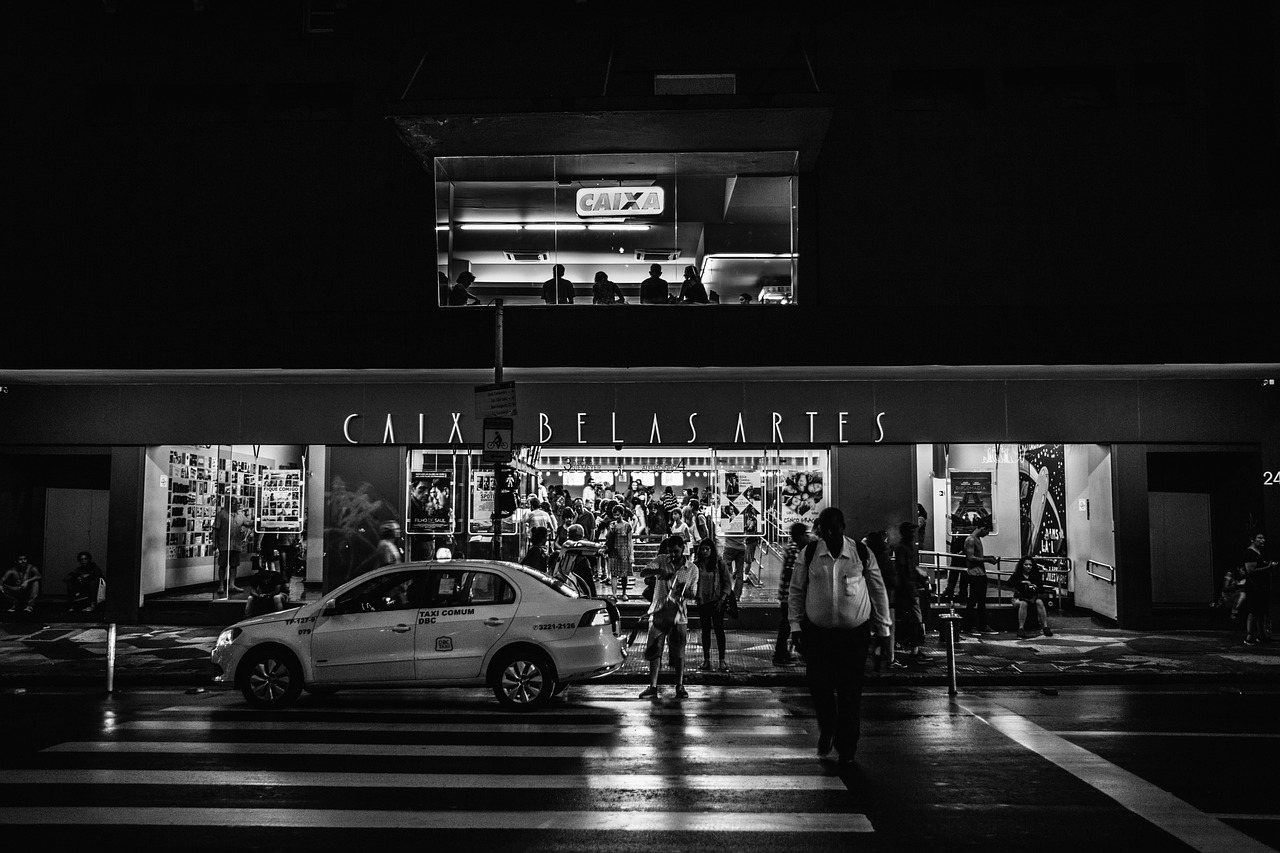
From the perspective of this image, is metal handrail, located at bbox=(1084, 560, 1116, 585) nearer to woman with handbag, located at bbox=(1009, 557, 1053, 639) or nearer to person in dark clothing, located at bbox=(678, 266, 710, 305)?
woman with handbag, located at bbox=(1009, 557, 1053, 639)

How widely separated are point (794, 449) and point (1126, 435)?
6019mm

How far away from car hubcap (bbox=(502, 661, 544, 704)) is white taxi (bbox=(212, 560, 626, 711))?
0.01 m

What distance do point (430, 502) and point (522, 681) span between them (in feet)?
26.6

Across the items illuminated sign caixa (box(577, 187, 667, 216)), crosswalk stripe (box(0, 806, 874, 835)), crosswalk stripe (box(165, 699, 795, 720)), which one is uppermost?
illuminated sign caixa (box(577, 187, 667, 216))

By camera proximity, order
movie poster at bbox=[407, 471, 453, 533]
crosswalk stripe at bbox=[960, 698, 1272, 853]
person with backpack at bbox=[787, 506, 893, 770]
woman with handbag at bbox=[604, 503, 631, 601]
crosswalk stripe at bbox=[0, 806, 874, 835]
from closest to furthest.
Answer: crosswalk stripe at bbox=[960, 698, 1272, 853], crosswalk stripe at bbox=[0, 806, 874, 835], person with backpack at bbox=[787, 506, 893, 770], movie poster at bbox=[407, 471, 453, 533], woman with handbag at bbox=[604, 503, 631, 601]

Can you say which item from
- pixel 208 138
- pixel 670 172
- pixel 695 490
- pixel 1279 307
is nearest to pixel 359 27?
pixel 208 138

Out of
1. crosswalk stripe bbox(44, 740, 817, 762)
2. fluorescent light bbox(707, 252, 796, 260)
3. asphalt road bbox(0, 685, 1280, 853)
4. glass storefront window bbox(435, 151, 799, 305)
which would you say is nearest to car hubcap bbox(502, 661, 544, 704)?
asphalt road bbox(0, 685, 1280, 853)

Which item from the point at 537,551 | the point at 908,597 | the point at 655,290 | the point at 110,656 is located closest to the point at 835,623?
the point at 908,597

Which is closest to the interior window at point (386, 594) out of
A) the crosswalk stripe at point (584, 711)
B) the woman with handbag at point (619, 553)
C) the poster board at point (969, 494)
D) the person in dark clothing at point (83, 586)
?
the crosswalk stripe at point (584, 711)

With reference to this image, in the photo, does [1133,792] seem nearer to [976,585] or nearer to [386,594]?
[386,594]

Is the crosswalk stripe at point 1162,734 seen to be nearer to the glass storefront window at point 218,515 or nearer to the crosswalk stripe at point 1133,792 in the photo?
the crosswalk stripe at point 1133,792

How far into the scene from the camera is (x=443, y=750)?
25.9 feet

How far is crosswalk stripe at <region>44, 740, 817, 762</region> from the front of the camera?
763 centimetres

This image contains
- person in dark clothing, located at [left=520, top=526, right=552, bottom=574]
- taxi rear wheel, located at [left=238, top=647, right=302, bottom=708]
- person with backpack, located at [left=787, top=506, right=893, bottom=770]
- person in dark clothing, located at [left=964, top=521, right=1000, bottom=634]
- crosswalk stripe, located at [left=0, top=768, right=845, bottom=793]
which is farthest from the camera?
person in dark clothing, located at [left=964, top=521, right=1000, bottom=634]
